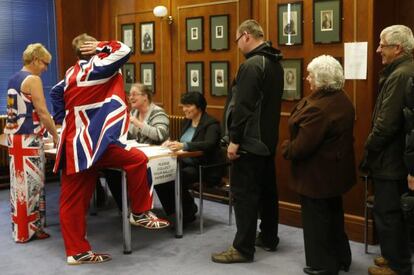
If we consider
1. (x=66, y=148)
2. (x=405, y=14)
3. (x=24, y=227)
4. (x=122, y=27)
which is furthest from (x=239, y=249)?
(x=122, y=27)

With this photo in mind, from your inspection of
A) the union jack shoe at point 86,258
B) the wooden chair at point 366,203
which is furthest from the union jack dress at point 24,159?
the wooden chair at point 366,203

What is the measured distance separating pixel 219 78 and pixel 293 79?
107cm

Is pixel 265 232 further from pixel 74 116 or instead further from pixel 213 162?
pixel 74 116

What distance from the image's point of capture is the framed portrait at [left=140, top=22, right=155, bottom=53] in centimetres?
603

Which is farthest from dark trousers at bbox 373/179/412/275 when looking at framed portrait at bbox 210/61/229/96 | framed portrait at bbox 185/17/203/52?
framed portrait at bbox 185/17/203/52

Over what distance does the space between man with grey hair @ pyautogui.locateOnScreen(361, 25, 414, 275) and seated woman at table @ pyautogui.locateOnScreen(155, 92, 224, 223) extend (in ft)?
4.66

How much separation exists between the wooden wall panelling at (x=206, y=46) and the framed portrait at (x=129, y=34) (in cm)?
67

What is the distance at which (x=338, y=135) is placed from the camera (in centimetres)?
324

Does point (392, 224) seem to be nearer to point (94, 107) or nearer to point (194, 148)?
point (194, 148)

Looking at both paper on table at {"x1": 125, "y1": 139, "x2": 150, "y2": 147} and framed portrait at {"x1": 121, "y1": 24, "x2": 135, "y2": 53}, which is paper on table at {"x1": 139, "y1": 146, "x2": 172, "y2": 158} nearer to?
paper on table at {"x1": 125, "y1": 139, "x2": 150, "y2": 147}

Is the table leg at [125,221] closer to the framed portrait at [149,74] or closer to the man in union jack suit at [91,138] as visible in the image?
the man in union jack suit at [91,138]

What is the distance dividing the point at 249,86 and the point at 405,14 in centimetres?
139

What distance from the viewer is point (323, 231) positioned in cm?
334

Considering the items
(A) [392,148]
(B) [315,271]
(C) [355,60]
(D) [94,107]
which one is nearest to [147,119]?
(D) [94,107]
